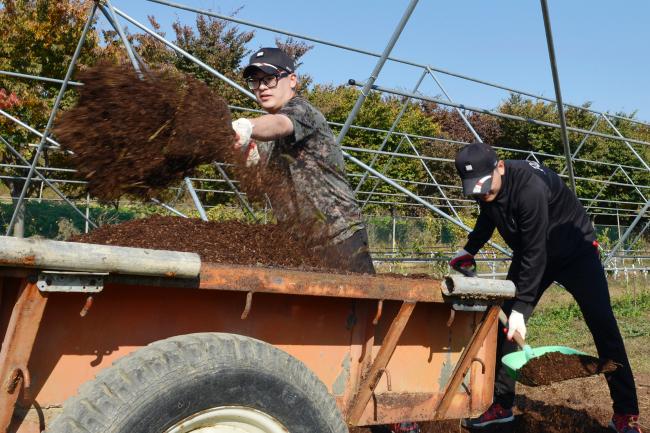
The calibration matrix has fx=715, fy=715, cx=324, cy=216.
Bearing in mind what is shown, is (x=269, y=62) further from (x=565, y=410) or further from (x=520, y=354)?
(x=565, y=410)

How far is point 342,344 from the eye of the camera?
246 centimetres

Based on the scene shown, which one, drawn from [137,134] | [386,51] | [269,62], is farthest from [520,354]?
[386,51]

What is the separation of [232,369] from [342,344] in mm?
582

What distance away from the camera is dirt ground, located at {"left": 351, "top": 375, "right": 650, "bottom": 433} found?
13.7 ft

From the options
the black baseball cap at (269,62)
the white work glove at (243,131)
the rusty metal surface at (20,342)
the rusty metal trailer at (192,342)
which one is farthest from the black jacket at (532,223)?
the rusty metal surface at (20,342)

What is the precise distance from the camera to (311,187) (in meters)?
3.25

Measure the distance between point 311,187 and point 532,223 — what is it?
112 cm

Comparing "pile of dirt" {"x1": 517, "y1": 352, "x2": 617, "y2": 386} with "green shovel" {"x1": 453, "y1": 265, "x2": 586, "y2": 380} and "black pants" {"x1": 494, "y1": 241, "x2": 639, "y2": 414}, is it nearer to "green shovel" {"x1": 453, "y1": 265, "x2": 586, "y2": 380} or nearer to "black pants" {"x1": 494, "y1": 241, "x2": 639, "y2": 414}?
"green shovel" {"x1": 453, "y1": 265, "x2": 586, "y2": 380}

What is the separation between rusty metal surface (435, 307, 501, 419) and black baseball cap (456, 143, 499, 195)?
90 centimetres

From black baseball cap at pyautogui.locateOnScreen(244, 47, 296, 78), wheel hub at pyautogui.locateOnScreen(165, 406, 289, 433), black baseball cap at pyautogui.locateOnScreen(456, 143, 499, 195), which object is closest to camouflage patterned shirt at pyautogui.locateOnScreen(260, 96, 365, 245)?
black baseball cap at pyautogui.locateOnScreen(244, 47, 296, 78)

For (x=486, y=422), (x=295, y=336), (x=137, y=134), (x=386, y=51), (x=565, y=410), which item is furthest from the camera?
(x=386, y=51)

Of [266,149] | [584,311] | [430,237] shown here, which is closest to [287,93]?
[266,149]

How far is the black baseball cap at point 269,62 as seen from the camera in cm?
326

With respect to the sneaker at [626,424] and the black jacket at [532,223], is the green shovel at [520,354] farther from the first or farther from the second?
the sneaker at [626,424]
